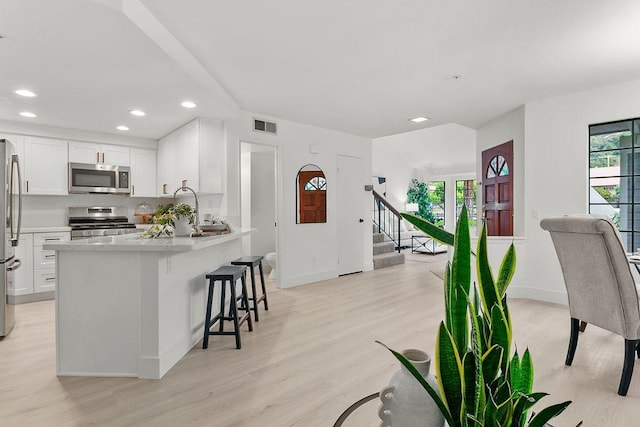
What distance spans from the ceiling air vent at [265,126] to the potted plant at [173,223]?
2.02m

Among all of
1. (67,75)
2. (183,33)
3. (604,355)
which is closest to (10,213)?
(67,75)

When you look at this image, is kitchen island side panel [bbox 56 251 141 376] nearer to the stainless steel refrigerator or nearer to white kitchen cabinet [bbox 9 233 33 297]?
the stainless steel refrigerator

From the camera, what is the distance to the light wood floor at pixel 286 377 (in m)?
1.81

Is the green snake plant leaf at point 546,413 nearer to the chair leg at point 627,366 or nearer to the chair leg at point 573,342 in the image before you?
the chair leg at point 627,366

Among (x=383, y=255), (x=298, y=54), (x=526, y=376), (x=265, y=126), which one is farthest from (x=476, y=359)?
(x=383, y=255)

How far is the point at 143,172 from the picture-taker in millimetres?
5242

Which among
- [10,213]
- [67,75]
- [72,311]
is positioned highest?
[67,75]

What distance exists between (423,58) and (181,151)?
10.7ft

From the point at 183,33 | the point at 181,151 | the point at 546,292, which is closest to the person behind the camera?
the point at 183,33

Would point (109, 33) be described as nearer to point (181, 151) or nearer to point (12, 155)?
point (12, 155)

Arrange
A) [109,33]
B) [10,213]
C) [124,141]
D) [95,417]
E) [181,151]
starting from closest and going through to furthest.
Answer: [95,417], [109,33], [10,213], [181,151], [124,141]

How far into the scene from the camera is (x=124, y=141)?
503 centimetres

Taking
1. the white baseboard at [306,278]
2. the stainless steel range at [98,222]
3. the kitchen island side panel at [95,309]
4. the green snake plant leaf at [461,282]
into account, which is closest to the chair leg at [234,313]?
the kitchen island side panel at [95,309]

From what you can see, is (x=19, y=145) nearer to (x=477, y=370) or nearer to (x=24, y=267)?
(x=24, y=267)
